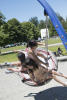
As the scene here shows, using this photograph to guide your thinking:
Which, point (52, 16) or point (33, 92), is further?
point (33, 92)

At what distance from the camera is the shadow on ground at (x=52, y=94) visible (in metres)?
6.10

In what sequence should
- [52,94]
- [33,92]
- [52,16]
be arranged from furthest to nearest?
[33,92]
[52,94]
[52,16]

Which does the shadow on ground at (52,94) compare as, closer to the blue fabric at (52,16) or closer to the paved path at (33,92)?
the paved path at (33,92)

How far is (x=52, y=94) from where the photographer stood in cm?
641

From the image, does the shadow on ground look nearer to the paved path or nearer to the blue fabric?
the paved path

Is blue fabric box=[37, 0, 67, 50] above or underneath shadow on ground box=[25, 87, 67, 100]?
above

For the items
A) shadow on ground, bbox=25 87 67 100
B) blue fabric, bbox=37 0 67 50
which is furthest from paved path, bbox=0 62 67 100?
blue fabric, bbox=37 0 67 50

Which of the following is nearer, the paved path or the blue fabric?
the blue fabric

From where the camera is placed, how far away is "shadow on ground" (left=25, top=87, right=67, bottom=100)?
6096mm

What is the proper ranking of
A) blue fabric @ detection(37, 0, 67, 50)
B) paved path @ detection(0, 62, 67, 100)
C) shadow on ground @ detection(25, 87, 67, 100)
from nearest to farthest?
1. blue fabric @ detection(37, 0, 67, 50)
2. shadow on ground @ detection(25, 87, 67, 100)
3. paved path @ detection(0, 62, 67, 100)

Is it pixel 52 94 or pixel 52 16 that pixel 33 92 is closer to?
pixel 52 94

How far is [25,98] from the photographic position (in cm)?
644

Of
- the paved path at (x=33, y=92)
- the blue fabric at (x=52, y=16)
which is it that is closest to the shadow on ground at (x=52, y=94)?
the paved path at (x=33, y=92)

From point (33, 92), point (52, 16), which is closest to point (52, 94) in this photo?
point (33, 92)
